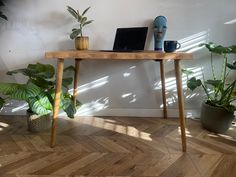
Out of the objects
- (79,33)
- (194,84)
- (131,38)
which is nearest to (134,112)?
(194,84)

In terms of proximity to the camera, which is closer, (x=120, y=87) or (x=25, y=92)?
(x=25, y=92)

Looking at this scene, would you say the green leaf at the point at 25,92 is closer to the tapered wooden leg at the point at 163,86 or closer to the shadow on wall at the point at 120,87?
the shadow on wall at the point at 120,87

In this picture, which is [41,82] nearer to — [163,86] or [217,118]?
[163,86]

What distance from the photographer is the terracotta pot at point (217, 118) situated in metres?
1.47

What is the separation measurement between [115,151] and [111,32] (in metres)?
0.93

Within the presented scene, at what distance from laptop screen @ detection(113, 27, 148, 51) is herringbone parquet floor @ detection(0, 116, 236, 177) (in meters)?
0.60

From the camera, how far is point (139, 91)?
1.79 meters

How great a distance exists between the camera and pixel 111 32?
1660 millimetres

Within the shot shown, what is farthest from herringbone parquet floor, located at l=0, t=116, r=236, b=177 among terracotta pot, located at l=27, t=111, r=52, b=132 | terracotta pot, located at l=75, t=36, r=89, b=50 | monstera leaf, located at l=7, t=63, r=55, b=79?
terracotta pot, located at l=75, t=36, r=89, b=50

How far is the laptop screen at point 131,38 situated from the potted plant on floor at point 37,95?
1.51 feet

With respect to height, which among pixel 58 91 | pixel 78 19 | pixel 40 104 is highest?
pixel 78 19

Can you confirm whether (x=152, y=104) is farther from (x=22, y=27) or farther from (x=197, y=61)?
(x=22, y=27)

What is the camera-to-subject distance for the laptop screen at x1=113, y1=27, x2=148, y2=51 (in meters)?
1.43

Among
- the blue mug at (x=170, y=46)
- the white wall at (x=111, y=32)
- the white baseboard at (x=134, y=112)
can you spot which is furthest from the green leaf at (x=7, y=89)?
the blue mug at (x=170, y=46)
